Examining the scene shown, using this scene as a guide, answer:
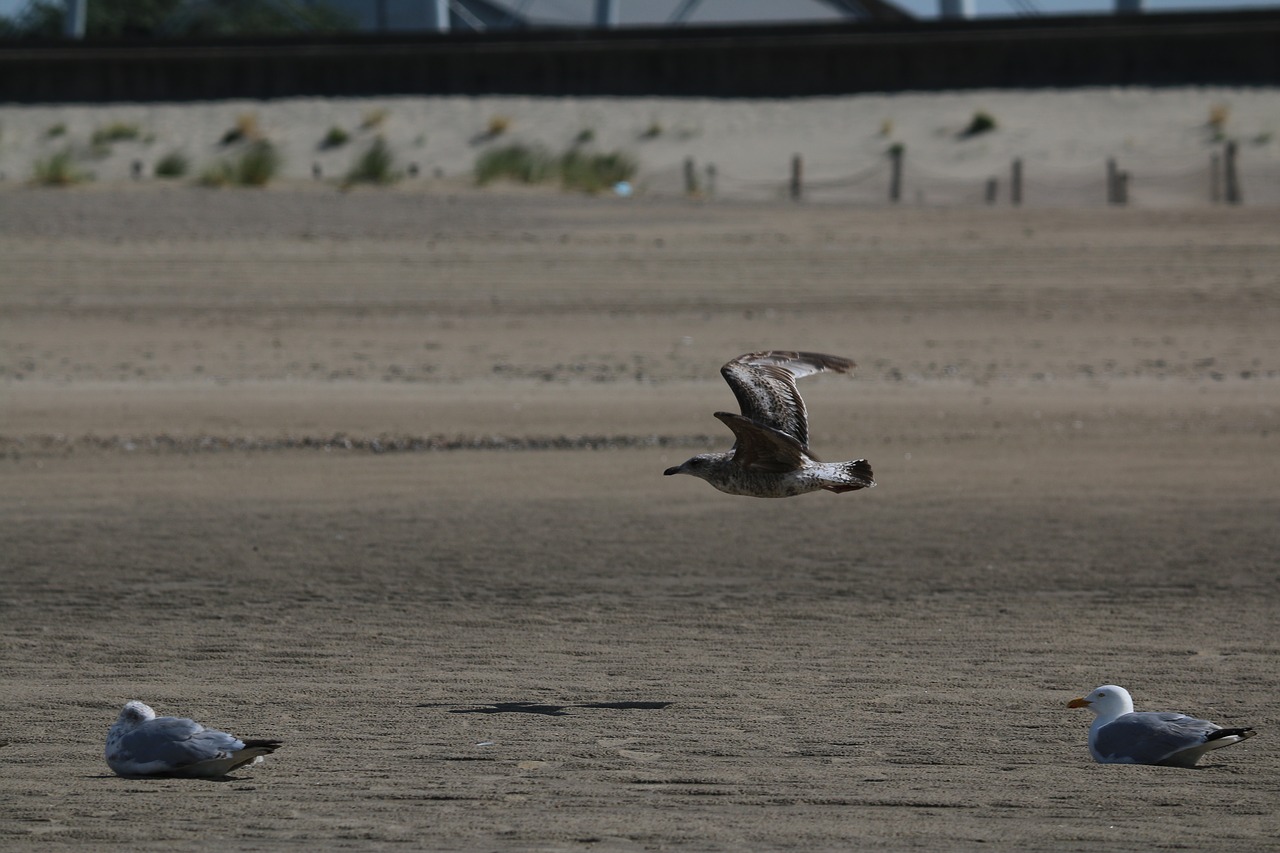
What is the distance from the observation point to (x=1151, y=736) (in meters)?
6.42

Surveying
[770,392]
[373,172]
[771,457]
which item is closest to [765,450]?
[771,457]

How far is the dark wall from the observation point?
40.4 meters

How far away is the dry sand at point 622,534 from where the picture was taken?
6.32 m

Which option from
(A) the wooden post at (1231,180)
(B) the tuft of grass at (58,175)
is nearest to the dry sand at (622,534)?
(B) the tuft of grass at (58,175)

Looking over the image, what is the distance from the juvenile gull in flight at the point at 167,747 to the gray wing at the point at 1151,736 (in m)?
3.10

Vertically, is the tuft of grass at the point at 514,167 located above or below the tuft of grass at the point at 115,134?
below

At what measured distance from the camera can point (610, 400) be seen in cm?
1612

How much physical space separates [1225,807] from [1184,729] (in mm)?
403

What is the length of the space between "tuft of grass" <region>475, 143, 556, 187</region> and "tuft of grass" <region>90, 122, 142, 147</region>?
1003cm

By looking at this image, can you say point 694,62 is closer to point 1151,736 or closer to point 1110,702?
point 1110,702

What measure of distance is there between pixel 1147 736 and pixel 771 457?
237 cm

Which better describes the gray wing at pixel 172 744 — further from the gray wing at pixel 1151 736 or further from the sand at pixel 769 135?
the sand at pixel 769 135

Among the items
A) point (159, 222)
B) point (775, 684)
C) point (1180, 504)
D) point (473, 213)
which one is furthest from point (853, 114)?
point (775, 684)

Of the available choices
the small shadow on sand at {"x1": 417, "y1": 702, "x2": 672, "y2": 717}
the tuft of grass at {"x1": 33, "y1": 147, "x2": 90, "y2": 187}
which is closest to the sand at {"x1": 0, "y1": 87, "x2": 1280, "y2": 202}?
the tuft of grass at {"x1": 33, "y1": 147, "x2": 90, "y2": 187}
